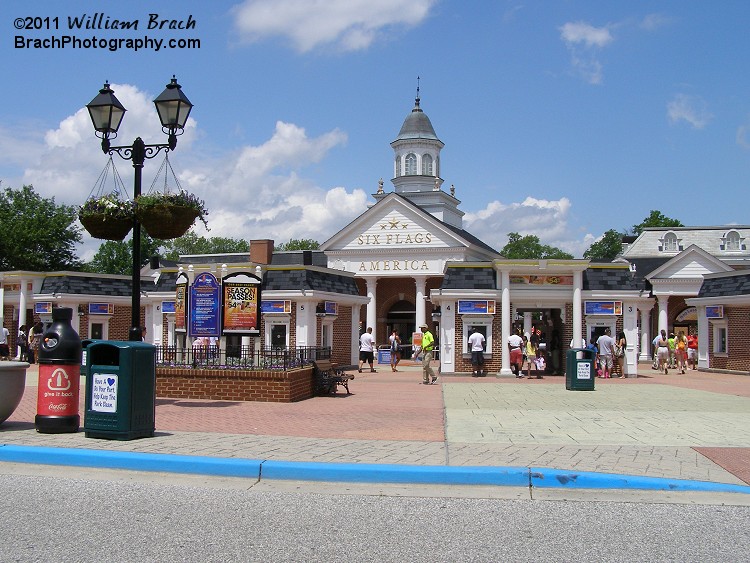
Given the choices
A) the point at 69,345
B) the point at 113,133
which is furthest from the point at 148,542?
the point at 113,133

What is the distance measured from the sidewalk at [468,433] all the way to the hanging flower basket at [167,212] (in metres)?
3.15

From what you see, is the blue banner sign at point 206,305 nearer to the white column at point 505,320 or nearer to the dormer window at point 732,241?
the white column at point 505,320

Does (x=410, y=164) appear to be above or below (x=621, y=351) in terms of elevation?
above

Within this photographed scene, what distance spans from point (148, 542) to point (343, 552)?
1.53 metres

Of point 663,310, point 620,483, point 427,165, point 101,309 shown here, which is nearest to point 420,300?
point 663,310

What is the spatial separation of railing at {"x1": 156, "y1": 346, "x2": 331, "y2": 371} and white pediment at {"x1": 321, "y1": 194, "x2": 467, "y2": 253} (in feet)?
86.6

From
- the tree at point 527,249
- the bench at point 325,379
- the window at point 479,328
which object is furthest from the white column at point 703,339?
the tree at point 527,249

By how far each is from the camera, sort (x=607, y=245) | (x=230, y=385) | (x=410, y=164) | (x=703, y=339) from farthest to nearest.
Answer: (x=607, y=245) → (x=410, y=164) → (x=703, y=339) → (x=230, y=385)

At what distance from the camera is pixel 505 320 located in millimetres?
27328

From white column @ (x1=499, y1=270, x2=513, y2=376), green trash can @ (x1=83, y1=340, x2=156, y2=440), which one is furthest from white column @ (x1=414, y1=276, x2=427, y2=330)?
green trash can @ (x1=83, y1=340, x2=156, y2=440)

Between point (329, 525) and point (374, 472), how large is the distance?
1545mm

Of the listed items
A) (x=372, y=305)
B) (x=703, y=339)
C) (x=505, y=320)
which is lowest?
(x=703, y=339)

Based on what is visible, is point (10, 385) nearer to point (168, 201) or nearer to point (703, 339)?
point (168, 201)

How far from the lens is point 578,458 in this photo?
9.02m
